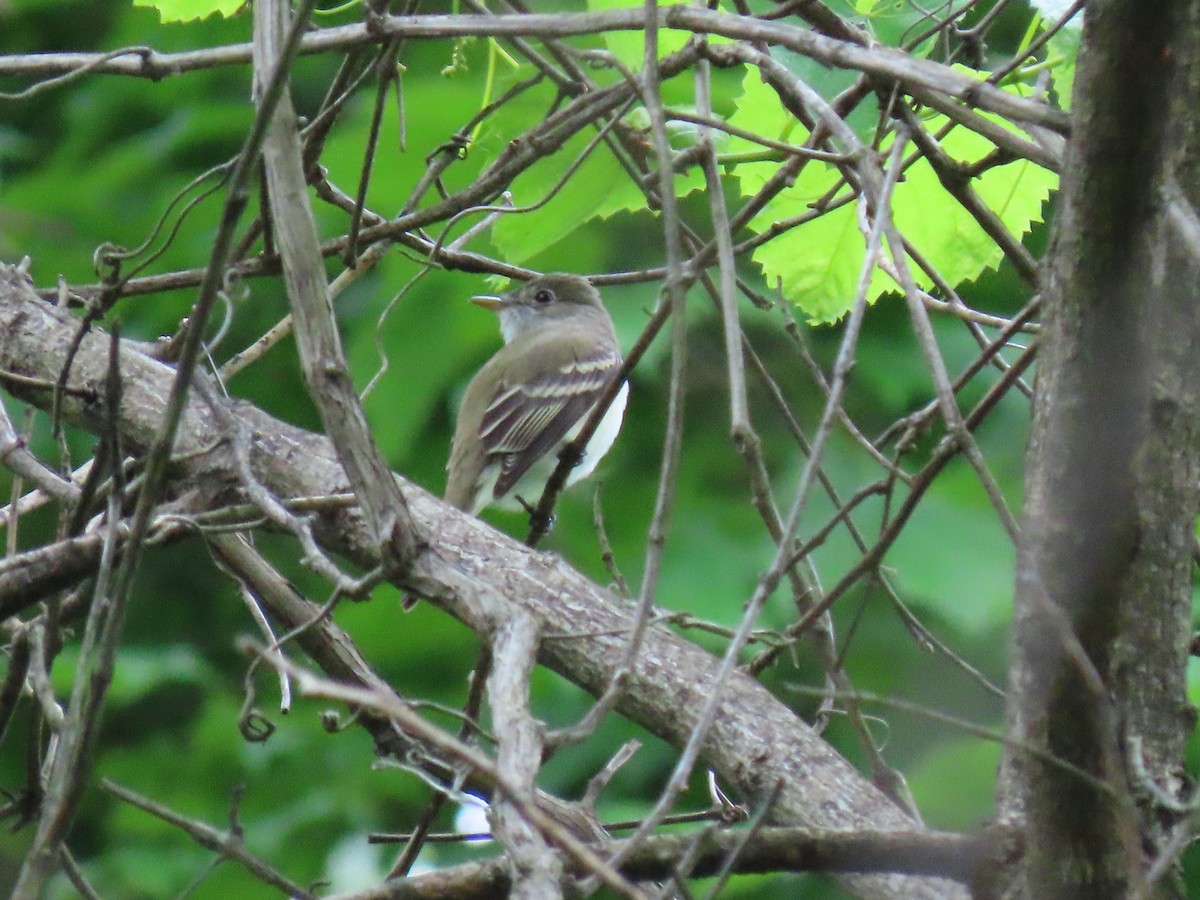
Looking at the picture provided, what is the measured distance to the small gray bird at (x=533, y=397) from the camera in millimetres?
5734

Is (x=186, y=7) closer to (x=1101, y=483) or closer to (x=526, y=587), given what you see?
(x=526, y=587)

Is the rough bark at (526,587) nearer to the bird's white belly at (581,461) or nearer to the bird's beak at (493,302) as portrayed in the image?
the bird's white belly at (581,461)

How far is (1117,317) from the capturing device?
Result: 128cm

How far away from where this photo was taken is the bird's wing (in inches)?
225

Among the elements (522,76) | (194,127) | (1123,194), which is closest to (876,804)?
(1123,194)

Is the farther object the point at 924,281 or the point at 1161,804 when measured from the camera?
the point at 924,281

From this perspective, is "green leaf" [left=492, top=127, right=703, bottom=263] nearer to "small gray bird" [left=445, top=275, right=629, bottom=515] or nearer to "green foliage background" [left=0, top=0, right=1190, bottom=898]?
"small gray bird" [left=445, top=275, right=629, bottom=515]

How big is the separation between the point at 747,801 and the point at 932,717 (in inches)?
40.4

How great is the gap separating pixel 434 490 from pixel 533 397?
1962 mm

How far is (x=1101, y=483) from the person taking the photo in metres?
1.27

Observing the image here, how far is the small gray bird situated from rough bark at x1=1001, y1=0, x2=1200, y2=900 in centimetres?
388

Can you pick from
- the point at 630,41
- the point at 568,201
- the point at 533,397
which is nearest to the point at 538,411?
the point at 533,397

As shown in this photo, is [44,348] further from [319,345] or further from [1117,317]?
[1117,317]

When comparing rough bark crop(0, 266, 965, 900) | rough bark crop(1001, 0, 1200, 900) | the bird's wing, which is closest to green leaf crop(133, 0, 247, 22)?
rough bark crop(0, 266, 965, 900)
